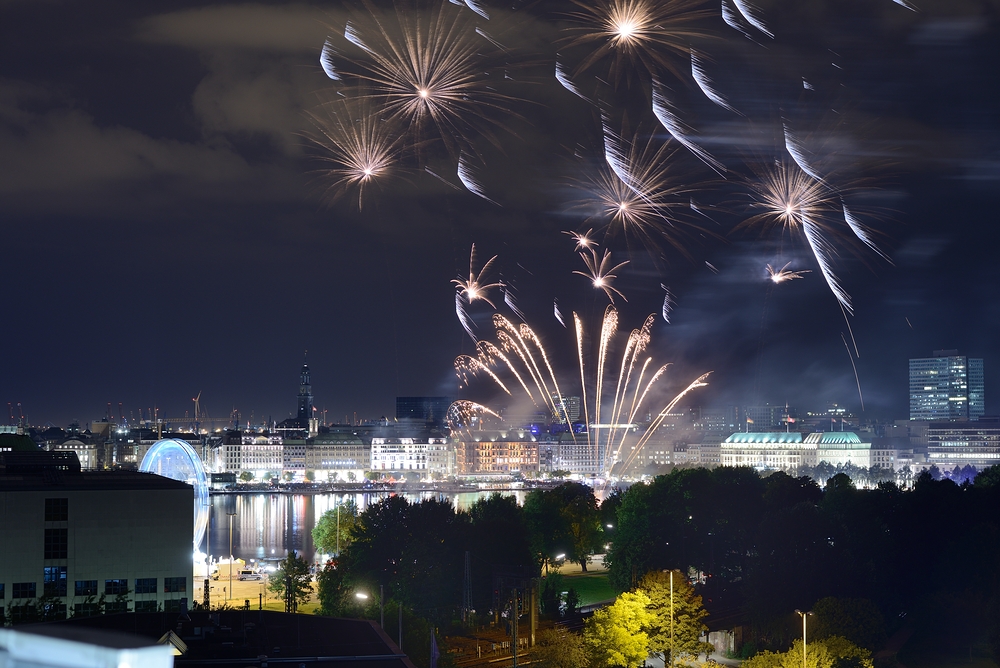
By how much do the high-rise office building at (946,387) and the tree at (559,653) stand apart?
118 meters

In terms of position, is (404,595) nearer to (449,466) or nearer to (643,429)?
(449,466)

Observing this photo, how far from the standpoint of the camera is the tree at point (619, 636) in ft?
64.0

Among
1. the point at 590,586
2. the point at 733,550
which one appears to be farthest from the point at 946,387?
the point at 590,586

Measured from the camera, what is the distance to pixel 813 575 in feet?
88.2

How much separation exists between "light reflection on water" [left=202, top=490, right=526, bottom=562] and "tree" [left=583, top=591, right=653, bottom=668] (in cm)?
1571

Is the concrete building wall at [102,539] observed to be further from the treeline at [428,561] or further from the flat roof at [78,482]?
the treeline at [428,561]

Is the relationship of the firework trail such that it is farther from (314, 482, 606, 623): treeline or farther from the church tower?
(314, 482, 606, 623): treeline

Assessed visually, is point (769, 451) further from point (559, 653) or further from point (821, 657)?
point (559, 653)

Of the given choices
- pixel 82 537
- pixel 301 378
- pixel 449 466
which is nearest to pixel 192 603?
pixel 82 537

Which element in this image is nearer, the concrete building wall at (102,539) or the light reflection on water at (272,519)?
the concrete building wall at (102,539)

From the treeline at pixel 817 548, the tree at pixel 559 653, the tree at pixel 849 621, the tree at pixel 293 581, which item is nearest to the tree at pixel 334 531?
the tree at pixel 293 581

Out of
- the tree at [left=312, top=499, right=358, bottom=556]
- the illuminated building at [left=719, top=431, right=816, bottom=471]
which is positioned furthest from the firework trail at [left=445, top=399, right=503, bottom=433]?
the tree at [left=312, top=499, right=358, bottom=556]

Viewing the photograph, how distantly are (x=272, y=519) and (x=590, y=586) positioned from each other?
32.0 m

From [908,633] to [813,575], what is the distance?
255cm
